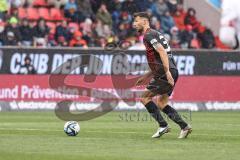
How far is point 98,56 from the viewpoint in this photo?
26391 millimetres

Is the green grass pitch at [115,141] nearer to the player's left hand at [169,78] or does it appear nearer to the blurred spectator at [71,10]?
the player's left hand at [169,78]

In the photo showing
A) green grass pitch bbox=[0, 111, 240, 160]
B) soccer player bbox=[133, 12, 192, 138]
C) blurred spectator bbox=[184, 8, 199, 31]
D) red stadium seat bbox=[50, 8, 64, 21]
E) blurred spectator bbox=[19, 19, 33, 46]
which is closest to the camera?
green grass pitch bbox=[0, 111, 240, 160]

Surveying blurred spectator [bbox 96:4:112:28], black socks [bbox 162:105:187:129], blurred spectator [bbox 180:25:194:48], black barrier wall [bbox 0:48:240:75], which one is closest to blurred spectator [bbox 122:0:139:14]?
blurred spectator [bbox 96:4:112:28]

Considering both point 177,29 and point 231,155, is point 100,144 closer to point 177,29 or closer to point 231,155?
point 231,155

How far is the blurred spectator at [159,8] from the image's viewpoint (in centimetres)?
3269

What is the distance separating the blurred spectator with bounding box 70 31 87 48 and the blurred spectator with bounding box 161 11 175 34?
13.8ft

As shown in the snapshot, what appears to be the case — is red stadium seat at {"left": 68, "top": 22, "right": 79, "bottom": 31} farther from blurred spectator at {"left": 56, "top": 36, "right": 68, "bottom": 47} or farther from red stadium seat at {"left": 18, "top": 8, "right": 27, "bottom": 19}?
red stadium seat at {"left": 18, "top": 8, "right": 27, "bottom": 19}

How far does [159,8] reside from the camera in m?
32.8

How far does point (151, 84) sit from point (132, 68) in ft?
35.3

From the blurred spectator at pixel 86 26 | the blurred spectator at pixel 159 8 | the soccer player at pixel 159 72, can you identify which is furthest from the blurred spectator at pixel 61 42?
the soccer player at pixel 159 72

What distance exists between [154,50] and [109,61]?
11.2 meters

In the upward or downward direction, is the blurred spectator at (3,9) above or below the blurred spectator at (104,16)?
above

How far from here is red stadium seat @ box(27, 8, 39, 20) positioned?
1191 inches

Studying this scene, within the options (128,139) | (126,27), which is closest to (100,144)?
(128,139)
